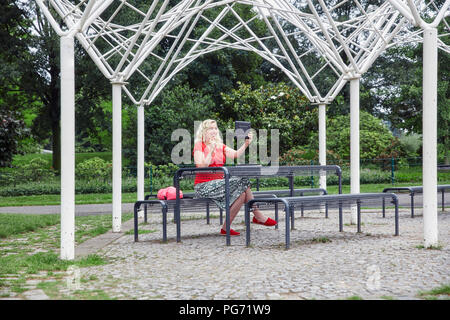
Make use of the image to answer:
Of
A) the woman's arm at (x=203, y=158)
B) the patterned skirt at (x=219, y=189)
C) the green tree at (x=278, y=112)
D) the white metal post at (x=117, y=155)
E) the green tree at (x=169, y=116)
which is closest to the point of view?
the patterned skirt at (x=219, y=189)

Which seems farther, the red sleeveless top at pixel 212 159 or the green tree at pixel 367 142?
the green tree at pixel 367 142

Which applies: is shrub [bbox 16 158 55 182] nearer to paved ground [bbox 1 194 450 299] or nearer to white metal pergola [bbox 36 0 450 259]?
white metal pergola [bbox 36 0 450 259]

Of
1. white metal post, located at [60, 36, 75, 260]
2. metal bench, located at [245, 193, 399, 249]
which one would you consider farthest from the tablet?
white metal post, located at [60, 36, 75, 260]

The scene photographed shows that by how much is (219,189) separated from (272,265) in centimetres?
236

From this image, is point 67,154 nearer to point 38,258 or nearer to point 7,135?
point 38,258

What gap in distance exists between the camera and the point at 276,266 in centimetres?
584

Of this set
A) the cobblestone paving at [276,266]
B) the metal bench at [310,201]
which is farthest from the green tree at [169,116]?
the metal bench at [310,201]

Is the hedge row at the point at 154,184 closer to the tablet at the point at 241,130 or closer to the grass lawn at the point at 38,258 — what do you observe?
the grass lawn at the point at 38,258

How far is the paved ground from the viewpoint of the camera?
4594mm

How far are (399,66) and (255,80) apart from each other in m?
10.6

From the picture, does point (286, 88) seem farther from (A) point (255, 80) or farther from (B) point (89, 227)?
A: (B) point (89, 227)

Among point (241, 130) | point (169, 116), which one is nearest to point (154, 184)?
point (169, 116)

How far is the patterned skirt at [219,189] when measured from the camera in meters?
8.06

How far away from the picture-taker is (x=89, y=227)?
418 inches
